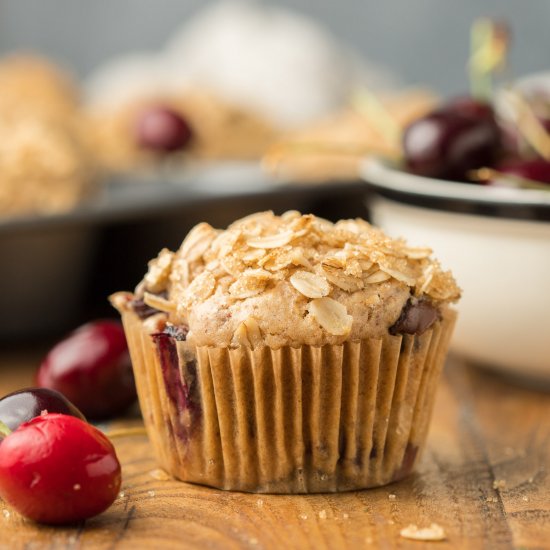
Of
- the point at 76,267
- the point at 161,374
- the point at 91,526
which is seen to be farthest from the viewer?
the point at 76,267

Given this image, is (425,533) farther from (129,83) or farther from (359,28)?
(359,28)

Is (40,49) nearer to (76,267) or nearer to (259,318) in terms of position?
(76,267)

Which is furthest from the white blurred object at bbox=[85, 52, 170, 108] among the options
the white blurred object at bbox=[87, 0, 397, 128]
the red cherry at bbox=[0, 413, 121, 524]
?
the red cherry at bbox=[0, 413, 121, 524]

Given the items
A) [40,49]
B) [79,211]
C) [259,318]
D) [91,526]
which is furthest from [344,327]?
[40,49]

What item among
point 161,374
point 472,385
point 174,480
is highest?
point 161,374

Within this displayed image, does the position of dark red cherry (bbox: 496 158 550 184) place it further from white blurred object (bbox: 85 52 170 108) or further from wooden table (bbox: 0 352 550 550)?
white blurred object (bbox: 85 52 170 108)

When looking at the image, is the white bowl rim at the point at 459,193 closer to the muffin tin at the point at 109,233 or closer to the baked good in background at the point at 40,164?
the muffin tin at the point at 109,233
